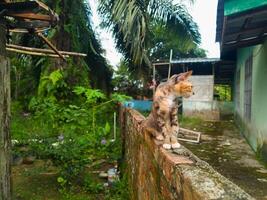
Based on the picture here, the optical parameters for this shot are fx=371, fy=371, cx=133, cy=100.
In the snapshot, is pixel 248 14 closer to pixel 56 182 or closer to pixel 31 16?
pixel 31 16

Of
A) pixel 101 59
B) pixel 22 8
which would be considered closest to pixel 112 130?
pixel 101 59

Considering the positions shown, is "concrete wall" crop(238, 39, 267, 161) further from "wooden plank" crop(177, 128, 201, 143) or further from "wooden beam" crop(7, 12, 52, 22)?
"wooden beam" crop(7, 12, 52, 22)

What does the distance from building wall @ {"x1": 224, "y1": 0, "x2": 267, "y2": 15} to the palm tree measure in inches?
201

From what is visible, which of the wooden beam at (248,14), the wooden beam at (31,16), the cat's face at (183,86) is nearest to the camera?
the cat's face at (183,86)

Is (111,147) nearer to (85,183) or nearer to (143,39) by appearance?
(85,183)

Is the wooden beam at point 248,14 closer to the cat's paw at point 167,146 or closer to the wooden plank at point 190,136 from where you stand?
the cat's paw at point 167,146

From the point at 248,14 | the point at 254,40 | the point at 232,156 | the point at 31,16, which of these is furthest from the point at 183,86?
the point at 232,156

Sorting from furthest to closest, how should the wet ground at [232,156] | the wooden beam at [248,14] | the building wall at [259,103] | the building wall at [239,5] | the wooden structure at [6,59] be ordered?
the building wall at [259,103]
the wet ground at [232,156]
the wooden beam at [248,14]
the building wall at [239,5]
the wooden structure at [6,59]

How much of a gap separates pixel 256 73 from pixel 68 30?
201 inches

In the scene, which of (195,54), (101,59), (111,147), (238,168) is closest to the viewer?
(238,168)

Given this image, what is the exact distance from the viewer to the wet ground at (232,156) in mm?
5383

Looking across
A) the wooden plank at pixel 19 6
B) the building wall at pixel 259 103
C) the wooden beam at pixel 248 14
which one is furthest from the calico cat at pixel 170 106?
the building wall at pixel 259 103

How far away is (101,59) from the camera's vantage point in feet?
42.2

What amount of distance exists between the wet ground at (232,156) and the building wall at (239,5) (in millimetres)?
2314
